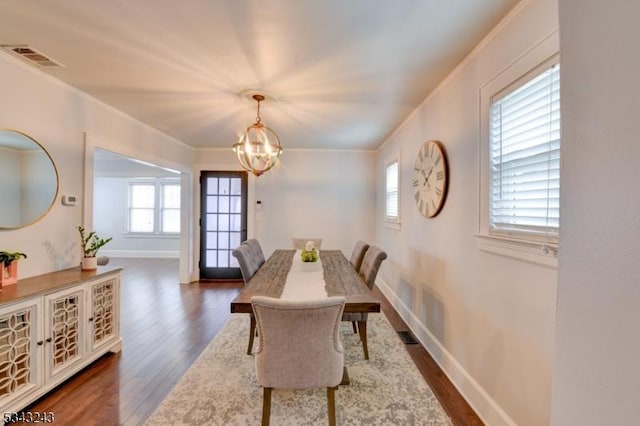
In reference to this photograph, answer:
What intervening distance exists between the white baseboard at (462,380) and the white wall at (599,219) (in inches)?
60.0

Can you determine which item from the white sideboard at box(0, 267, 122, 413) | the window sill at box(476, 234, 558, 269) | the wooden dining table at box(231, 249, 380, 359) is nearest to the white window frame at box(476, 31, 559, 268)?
the window sill at box(476, 234, 558, 269)

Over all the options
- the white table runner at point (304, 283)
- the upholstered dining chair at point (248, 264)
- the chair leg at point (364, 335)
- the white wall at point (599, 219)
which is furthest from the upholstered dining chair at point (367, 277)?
the white wall at point (599, 219)

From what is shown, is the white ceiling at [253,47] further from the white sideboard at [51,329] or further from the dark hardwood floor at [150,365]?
the dark hardwood floor at [150,365]

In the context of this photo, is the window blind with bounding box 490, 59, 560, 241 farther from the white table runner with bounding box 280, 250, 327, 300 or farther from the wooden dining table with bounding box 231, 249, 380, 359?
the white table runner with bounding box 280, 250, 327, 300

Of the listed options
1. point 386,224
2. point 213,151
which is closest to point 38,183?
point 213,151

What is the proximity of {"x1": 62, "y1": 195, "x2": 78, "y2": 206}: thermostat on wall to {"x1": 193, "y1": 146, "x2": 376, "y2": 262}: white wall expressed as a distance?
2781 mm

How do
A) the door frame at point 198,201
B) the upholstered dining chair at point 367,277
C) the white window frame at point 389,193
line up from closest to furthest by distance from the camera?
the upholstered dining chair at point 367,277
the white window frame at point 389,193
the door frame at point 198,201

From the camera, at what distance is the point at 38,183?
8.56 feet

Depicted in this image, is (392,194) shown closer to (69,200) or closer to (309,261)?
(309,261)

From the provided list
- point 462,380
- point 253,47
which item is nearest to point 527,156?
point 462,380

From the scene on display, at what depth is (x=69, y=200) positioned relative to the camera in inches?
113

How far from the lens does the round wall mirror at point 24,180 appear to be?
92.5 inches

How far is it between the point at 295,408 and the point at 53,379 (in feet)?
5.82

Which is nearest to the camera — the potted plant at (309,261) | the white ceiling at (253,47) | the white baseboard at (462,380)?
the white ceiling at (253,47)
